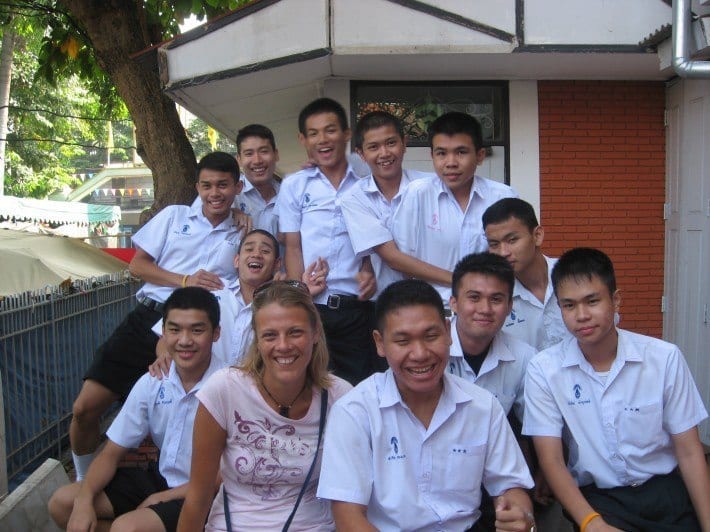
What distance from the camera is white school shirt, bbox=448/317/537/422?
10.3ft

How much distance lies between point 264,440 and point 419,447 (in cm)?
58

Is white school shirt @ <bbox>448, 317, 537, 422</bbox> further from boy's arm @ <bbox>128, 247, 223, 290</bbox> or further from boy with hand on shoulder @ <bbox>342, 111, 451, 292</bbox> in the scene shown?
boy's arm @ <bbox>128, 247, 223, 290</bbox>

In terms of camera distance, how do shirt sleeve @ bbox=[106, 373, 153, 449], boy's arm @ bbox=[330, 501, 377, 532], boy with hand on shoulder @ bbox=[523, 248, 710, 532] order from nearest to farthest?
1. boy's arm @ bbox=[330, 501, 377, 532]
2. boy with hand on shoulder @ bbox=[523, 248, 710, 532]
3. shirt sleeve @ bbox=[106, 373, 153, 449]

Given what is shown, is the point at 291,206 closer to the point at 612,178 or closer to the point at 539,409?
the point at 539,409

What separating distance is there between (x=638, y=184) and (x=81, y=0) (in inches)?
231

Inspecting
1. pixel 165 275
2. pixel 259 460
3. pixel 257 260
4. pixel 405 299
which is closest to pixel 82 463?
pixel 165 275

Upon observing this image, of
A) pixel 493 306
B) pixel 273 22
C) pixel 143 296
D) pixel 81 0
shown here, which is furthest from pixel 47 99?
pixel 493 306

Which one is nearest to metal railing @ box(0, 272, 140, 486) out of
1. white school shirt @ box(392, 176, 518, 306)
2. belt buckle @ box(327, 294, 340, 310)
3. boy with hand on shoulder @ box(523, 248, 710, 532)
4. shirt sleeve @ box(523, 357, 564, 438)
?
belt buckle @ box(327, 294, 340, 310)

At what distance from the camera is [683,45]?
4.94m

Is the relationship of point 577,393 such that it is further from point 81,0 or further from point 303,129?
point 81,0

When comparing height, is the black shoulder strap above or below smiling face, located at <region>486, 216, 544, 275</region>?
below

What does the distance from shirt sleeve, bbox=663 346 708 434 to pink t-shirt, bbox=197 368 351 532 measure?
4.50 feet

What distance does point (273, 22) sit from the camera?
5.98 meters

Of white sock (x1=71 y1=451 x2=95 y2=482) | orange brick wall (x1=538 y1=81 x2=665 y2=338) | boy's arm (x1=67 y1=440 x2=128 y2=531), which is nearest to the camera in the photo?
boy's arm (x1=67 y1=440 x2=128 y2=531)
